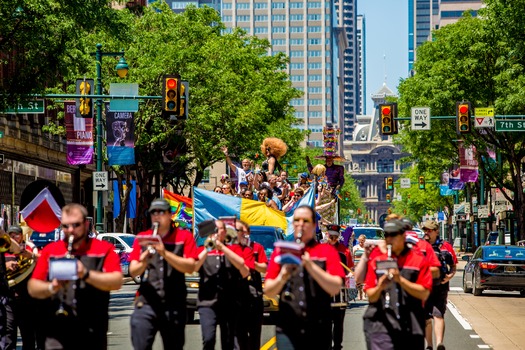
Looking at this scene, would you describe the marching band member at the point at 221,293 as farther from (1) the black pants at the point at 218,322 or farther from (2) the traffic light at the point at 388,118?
(2) the traffic light at the point at 388,118

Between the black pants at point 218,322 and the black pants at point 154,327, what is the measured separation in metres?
1.74

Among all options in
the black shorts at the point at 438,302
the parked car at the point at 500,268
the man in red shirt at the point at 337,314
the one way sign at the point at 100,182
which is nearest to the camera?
the man in red shirt at the point at 337,314

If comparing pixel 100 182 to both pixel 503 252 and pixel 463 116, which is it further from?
pixel 503 252

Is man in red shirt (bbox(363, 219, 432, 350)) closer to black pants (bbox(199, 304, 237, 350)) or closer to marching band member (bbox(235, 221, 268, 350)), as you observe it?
black pants (bbox(199, 304, 237, 350))

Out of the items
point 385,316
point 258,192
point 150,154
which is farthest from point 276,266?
point 150,154

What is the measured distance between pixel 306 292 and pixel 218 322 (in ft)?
11.7

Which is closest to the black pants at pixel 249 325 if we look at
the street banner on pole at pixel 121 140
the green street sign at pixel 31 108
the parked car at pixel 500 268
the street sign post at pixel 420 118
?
the green street sign at pixel 31 108

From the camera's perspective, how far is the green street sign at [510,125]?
36.6m

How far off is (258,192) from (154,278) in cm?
1296

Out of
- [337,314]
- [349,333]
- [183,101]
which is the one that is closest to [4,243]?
[337,314]

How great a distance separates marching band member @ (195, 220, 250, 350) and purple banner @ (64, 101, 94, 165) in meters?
23.7

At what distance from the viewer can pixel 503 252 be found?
103 feet

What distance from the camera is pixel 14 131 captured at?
48500 millimetres

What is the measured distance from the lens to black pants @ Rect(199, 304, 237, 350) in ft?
41.3
